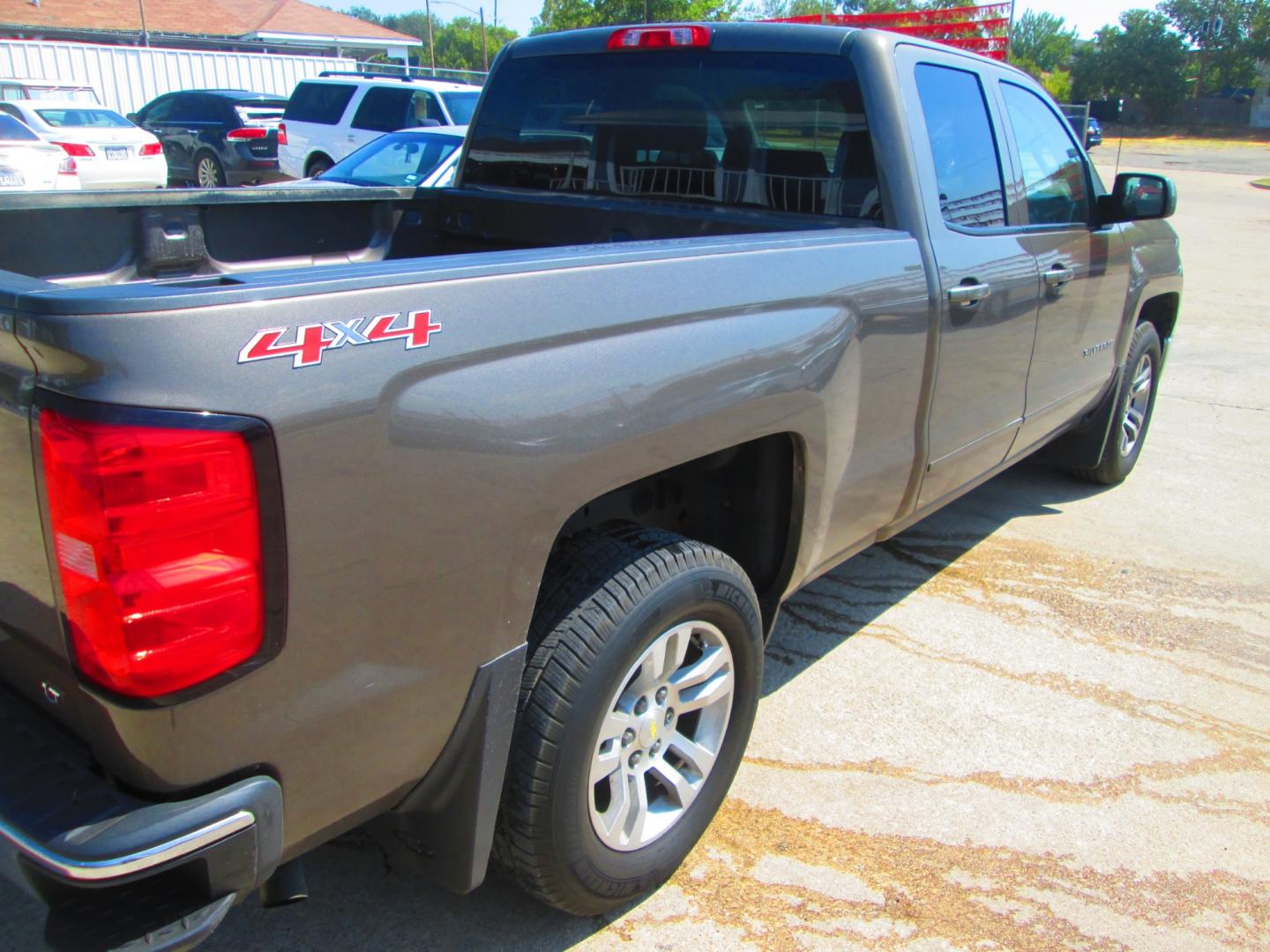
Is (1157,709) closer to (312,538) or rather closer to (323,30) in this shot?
(312,538)

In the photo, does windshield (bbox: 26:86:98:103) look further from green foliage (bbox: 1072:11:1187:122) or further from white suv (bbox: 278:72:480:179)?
green foliage (bbox: 1072:11:1187:122)

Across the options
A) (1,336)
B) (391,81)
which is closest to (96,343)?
(1,336)

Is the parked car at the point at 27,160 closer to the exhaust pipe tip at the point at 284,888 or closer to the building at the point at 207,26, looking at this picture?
the exhaust pipe tip at the point at 284,888

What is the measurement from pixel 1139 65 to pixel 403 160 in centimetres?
6837

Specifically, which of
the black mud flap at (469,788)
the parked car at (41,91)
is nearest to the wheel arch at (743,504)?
the black mud flap at (469,788)

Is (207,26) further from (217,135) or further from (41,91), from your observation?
(217,135)

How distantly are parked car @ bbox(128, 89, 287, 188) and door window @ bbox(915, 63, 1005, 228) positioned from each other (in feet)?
47.0

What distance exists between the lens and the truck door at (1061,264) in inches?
153

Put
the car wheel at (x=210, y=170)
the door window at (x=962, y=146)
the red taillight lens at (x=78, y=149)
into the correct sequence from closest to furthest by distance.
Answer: the door window at (x=962, y=146) → the red taillight lens at (x=78, y=149) → the car wheel at (x=210, y=170)

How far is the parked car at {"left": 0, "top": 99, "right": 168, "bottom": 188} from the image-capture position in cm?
1533

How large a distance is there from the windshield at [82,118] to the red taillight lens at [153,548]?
1717cm

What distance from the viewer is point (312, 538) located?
1642 millimetres

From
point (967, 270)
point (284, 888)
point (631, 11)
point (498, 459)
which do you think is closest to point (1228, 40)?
point (631, 11)

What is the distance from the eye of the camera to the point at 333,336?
5.39 ft
